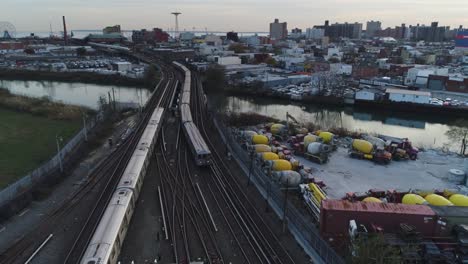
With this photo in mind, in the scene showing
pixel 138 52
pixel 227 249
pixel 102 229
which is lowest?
pixel 227 249

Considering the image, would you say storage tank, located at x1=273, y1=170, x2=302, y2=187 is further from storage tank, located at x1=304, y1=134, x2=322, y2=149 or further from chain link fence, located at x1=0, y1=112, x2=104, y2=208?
chain link fence, located at x1=0, y1=112, x2=104, y2=208

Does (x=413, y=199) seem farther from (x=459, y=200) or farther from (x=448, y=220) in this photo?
(x=448, y=220)

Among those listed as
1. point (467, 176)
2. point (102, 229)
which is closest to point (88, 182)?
point (102, 229)

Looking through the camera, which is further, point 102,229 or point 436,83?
point 436,83

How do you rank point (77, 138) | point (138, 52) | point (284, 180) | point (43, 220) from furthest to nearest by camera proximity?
point (138, 52)
point (77, 138)
point (284, 180)
point (43, 220)

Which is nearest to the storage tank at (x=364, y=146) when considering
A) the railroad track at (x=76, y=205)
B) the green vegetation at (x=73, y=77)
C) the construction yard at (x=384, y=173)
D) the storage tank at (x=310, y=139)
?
the construction yard at (x=384, y=173)

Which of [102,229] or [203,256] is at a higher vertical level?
[102,229]

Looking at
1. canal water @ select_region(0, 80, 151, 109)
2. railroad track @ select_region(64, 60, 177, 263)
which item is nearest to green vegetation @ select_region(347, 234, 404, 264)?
railroad track @ select_region(64, 60, 177, 263)

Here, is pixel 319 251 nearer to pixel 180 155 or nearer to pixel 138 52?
pixel 180 155
